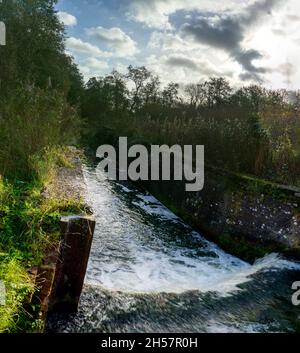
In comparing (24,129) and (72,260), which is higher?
(24,129)

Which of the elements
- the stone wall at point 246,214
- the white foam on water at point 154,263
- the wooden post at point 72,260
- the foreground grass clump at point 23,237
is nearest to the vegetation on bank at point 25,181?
the foreground grass clump at point 23,237

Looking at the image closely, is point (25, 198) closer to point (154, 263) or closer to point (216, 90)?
point (154, 263)

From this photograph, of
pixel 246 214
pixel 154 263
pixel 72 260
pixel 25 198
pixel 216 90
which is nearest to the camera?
pixel 72 260

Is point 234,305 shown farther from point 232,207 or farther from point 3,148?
point 3,148

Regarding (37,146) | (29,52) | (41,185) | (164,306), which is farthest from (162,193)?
(29,52)

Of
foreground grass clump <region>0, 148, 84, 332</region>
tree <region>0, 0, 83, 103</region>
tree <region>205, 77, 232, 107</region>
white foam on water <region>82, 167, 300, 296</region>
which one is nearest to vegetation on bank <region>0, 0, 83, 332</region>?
foreground grass clump <region>0, 148, 84, 332</region>

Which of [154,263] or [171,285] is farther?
[154,263]

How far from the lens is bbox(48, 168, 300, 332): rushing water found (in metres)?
4.23

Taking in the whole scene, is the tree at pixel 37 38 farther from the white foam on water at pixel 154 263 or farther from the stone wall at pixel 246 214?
the white foam on water at pixel 154 263

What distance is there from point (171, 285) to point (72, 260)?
6.98 ft

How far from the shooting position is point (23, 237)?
4.14 meters

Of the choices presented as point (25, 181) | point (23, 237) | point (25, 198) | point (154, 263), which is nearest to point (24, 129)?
point (25, 181)

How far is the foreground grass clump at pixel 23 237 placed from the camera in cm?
302

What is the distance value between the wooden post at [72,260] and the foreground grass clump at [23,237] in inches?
6.3
